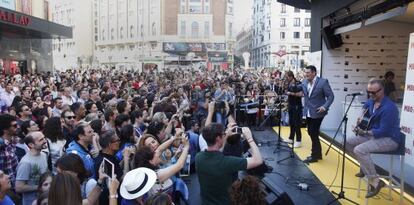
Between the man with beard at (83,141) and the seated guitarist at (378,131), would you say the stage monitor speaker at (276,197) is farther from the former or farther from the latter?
the seated guitarist at (378,131)

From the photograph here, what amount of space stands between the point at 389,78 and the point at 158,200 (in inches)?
357

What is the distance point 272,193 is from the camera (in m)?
3.71

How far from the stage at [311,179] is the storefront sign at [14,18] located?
12.7 meters

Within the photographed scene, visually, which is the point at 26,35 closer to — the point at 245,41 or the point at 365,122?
the point at 365,122

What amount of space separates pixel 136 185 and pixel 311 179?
4.74m

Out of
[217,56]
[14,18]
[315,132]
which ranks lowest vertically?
[315,132]

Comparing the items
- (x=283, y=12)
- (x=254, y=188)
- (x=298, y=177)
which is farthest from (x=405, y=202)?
(x=283, y=12)

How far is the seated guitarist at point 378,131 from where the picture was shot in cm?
542

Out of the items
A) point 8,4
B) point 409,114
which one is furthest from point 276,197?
point 8,4

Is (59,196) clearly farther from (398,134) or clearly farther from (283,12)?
(283,12)

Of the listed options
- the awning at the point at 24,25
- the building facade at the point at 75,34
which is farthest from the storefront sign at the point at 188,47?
the awning at the point at 24,25

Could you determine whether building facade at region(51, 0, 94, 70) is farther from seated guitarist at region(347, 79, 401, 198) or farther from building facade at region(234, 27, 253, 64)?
seated guitarist at region(347, 79, 401, 198)

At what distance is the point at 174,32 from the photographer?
66938 millimetres

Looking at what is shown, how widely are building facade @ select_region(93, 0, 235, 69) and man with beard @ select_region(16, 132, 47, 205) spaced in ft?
Result: 196
